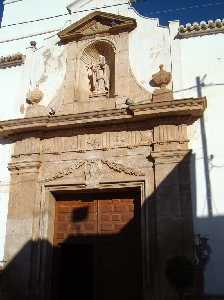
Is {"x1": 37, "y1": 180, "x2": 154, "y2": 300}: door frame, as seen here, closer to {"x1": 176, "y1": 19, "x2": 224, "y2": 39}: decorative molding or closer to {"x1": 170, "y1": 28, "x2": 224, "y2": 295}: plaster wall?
{"x1": 170, "y1": 28, "x2": 224, "y2": 295}: plaster wall

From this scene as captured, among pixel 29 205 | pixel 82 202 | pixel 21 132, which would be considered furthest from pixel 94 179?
pixel 21 132

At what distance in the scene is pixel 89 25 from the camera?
1073 cm

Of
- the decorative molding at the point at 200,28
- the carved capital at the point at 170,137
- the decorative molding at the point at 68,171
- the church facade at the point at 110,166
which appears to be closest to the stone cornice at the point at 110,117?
the church facade at the point at 110,166

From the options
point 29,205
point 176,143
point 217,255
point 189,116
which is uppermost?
point 189,116

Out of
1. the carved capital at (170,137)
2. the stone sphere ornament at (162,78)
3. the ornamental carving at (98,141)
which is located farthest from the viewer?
the stone sphere ornament at (162,78)

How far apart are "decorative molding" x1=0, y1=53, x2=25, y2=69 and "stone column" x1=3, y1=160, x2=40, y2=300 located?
273 centimetres

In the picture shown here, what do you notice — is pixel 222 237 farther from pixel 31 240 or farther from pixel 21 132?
pixel 21 132

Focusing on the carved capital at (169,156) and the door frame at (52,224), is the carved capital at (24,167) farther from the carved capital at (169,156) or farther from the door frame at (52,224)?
the carved capital at (169,156)

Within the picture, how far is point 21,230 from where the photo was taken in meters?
9.32

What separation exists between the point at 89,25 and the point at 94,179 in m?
3.95

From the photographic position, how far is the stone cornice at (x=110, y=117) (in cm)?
883

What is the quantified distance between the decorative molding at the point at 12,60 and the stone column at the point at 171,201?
13.5 ft

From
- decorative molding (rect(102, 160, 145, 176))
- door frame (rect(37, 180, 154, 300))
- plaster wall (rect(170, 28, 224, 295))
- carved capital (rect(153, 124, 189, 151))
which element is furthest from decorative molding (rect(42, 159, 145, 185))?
plaster wall (rect(170, 28, 224, 295))

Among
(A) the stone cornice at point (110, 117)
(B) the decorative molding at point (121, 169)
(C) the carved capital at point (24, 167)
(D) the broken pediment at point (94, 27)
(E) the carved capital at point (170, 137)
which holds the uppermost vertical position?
(D) the broken pediment at point (94, 27)
